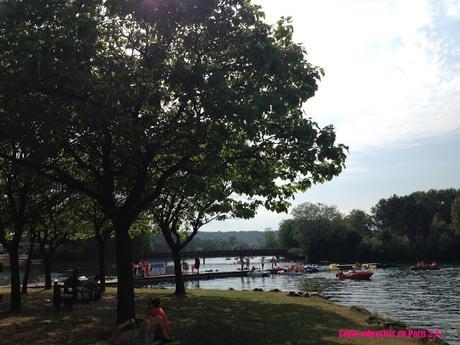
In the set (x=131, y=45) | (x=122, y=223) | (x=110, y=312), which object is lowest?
(x=110, y=312)

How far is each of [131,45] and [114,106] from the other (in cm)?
398

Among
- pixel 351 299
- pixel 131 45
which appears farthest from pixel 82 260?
pixel 131 45

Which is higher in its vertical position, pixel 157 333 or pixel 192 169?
pixel 192 169

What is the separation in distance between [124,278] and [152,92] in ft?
21.9

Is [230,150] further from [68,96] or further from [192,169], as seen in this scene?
[68,96]

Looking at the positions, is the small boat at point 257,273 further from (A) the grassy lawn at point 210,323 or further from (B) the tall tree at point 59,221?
(A) the grassy lawn at point 210,323

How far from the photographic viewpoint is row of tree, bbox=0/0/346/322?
45.3 ft

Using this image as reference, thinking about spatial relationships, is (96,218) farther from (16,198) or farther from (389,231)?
(389,231)

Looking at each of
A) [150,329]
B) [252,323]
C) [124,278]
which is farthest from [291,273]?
[150,329]

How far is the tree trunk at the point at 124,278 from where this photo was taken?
16.2m

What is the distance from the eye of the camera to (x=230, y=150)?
18.2m

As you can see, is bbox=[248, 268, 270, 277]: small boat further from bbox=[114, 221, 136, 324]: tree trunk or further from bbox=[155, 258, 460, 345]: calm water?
bbox=[114, 221, 136, 324]: tree trunk

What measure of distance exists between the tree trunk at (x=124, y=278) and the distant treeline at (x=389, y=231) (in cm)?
11779

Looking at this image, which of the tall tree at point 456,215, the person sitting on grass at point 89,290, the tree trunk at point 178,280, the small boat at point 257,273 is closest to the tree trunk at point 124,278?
the person sitting on grass at point 89,290
